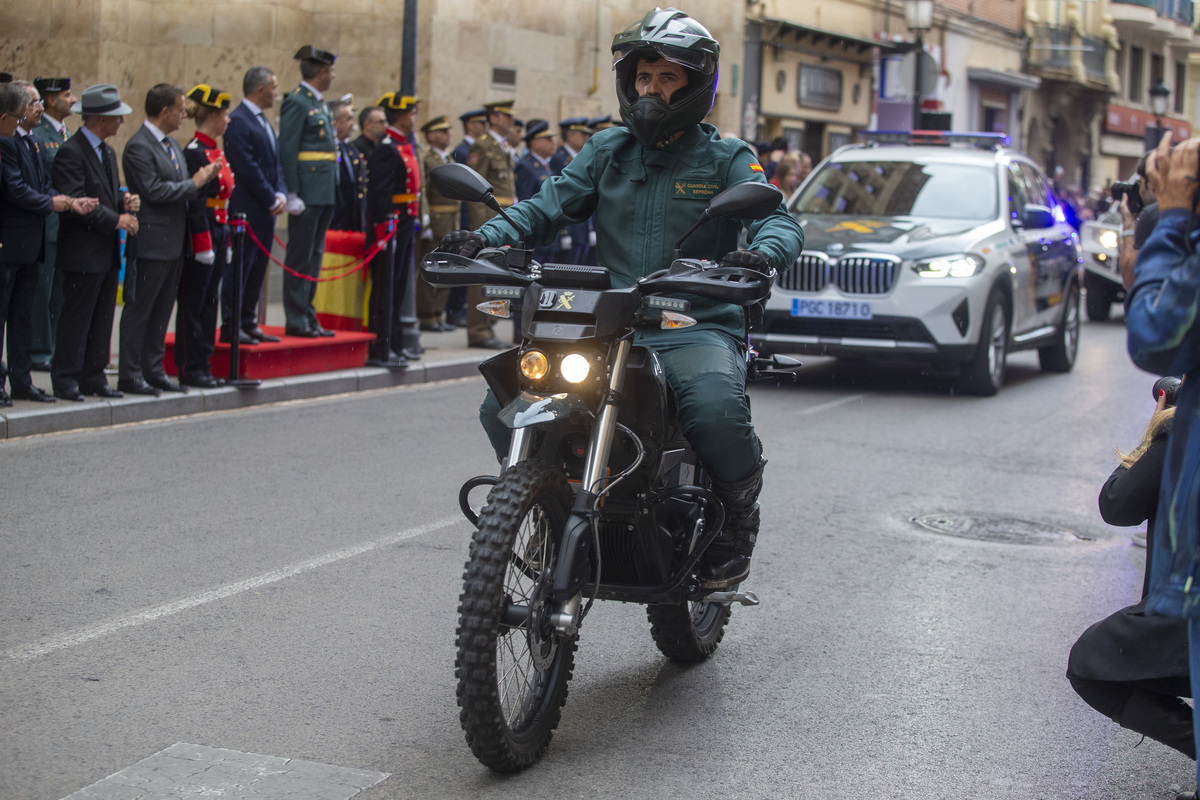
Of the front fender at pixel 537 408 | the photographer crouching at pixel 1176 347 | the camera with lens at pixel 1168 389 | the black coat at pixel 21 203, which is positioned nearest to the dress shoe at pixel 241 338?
the black coat at pixel 21 203


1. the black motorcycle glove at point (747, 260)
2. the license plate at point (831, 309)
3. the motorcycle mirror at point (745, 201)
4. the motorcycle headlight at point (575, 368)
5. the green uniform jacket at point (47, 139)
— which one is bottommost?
the motorcycle headlight at point (575, 368)

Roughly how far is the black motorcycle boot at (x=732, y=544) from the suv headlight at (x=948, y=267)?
7711mm

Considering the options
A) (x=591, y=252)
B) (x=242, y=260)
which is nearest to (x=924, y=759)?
(x=242, y=260)

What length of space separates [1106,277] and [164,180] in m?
14.4

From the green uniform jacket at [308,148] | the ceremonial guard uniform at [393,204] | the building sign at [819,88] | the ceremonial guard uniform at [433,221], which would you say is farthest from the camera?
the building sign at [819,88]

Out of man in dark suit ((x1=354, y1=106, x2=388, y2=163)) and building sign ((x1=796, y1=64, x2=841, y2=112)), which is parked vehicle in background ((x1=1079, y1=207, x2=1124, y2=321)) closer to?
building sign ((x1=796, y1=64, x2=841, y2=112))

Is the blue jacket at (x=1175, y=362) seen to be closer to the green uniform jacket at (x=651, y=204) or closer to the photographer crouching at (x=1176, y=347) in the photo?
the photographer crouching at (x=1176, y=347)

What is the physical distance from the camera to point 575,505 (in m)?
3.86

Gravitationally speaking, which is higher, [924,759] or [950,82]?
[950,82]

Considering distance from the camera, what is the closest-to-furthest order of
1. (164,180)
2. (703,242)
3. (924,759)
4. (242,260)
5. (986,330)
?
1. (924,759)
2. (703,242)
3. (164,180)
4. (242,260)
5. (986,330)

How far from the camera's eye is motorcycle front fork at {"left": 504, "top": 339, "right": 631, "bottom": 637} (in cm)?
376

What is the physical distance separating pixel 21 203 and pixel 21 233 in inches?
8.6

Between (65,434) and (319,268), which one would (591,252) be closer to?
(319,268)

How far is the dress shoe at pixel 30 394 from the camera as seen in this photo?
944cm
